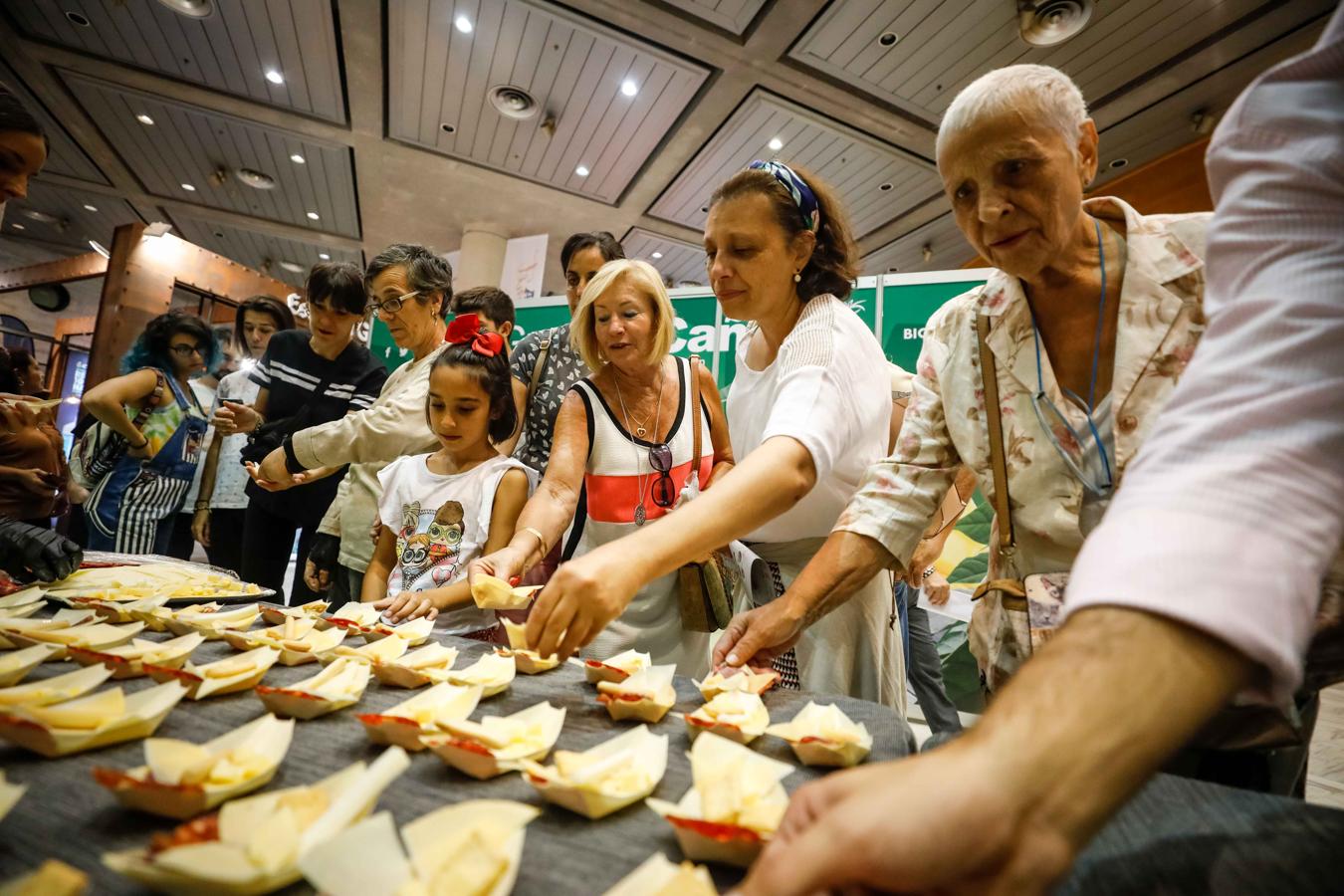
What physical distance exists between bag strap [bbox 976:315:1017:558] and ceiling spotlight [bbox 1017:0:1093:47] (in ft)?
10.5

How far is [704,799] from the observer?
603mm

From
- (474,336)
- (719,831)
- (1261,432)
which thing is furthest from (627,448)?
(1261,432)

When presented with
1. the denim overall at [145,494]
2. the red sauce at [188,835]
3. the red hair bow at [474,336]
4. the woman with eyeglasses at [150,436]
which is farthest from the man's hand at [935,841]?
the denim overall at [145,494]

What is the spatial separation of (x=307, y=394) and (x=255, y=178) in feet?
15.5

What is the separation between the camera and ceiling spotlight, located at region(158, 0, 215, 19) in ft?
11.9

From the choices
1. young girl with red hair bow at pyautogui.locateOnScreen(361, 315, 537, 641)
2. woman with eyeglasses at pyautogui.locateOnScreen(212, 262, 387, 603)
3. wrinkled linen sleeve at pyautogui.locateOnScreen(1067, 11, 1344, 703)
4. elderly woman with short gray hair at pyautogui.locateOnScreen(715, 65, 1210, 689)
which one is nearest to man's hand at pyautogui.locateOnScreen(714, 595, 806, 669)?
elderly woman with short gray hair at pyautogui.locateOnScreen(715, 65, 1210, 689)

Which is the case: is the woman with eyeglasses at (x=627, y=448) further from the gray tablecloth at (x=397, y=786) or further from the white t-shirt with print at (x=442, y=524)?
the gray tablecloth at (x=397, y=786)

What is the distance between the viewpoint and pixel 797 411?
1.09 m

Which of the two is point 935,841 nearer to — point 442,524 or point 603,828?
point 603,828

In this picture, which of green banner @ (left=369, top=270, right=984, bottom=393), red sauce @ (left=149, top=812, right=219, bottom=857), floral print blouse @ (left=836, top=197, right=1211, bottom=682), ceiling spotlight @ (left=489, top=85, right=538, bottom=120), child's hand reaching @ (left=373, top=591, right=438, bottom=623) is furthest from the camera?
ceiling spotlight @ (left=489, top=85, right=538, bottom=120)

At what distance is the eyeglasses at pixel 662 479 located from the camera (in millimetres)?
1689

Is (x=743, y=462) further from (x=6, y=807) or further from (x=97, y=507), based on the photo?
(x=97, y=507)

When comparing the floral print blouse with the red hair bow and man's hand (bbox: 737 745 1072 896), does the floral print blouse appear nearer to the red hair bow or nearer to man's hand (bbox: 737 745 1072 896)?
man's hand (bbox: 737 745 1072 896)

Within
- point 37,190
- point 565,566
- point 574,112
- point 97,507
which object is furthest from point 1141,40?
point 37,190
